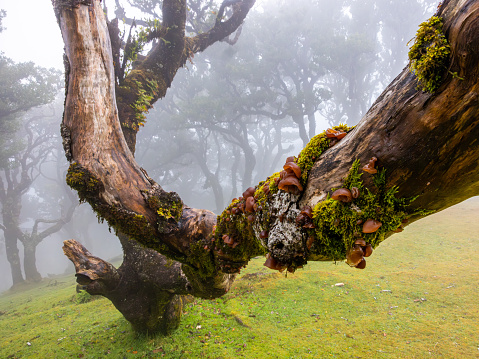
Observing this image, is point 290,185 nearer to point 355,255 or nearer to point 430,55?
point 355,255

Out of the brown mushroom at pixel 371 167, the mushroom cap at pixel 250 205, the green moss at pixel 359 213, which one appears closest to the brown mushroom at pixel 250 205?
the mushroom cap at pixel 250 205

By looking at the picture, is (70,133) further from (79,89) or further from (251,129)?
(251,129)

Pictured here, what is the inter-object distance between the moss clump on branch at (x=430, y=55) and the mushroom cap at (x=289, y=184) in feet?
3.06

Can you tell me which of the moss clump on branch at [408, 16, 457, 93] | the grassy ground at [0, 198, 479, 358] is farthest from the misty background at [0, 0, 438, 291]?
the moss clump on branch at [408, 16, 457, 93]

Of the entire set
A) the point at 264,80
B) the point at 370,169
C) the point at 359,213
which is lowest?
the point at 359,213

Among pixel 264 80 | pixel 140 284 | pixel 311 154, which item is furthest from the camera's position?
pixel 264 80

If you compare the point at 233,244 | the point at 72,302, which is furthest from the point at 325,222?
the point at 72,302

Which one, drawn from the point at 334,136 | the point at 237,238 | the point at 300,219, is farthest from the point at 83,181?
the point at 334,136

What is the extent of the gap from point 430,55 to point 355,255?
1.20m

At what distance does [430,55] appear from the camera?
4.08 feet

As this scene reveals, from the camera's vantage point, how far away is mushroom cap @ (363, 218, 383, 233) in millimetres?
1549

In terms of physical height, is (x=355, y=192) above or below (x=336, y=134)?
below

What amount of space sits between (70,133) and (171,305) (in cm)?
376

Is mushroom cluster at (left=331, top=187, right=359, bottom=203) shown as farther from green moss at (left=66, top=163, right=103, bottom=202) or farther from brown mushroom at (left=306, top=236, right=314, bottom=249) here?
green moss at (left=66, top=163, right=103, bottom=202)
